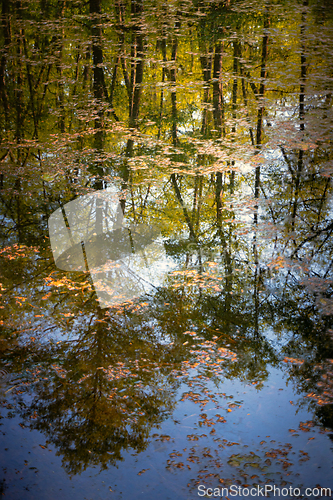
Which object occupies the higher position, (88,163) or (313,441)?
(88,163)

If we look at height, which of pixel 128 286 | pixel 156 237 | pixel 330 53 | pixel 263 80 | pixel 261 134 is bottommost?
pixel 128 286

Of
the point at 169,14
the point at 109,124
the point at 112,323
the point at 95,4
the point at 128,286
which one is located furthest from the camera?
the point at 169,14

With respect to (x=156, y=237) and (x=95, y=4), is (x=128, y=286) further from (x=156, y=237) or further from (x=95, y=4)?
(x=95, y=4)

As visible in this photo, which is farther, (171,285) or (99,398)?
(171,285)

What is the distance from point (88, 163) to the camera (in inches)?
243

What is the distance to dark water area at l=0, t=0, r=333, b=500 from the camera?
2.12 meters

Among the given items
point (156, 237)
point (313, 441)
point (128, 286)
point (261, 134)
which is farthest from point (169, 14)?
point (313, 441)

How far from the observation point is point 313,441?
2176 mm

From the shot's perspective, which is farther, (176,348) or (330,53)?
(330,53)

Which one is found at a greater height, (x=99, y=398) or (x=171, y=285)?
(x=171, y=285)

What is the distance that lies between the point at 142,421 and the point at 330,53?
9.53 metres

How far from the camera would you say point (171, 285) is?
374 centimetres

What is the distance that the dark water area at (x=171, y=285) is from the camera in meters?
2.12

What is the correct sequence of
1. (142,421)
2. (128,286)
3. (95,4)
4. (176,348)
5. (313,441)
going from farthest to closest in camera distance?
1. (95,4)
2. (128,286)
3. (176,348)
4. (142,421)
5. (313,441)
